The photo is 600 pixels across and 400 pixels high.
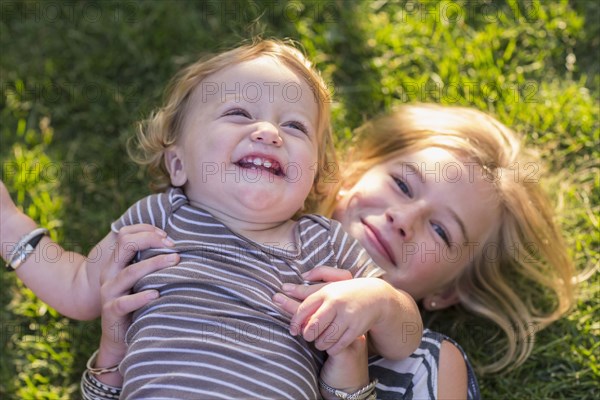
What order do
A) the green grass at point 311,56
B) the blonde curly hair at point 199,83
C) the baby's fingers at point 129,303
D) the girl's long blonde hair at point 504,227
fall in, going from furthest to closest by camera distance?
the green grass at point 311,56
the girl's long blonde hair at point 504,227
the blonde curly hair at point 199,83
the baby's fingers at point 129,303

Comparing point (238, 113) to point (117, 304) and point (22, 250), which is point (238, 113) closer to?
point (117, 304)

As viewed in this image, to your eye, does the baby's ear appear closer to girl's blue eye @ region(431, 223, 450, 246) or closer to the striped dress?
the striped dress

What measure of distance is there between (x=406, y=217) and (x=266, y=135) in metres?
0.55

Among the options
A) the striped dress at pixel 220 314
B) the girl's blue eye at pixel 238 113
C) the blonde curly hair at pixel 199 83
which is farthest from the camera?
the blonde curly hair at pixel 199 83

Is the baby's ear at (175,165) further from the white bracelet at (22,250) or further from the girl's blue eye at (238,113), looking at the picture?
the white bracelet at (22,250)

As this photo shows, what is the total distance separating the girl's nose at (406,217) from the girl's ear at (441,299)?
14.2 inches

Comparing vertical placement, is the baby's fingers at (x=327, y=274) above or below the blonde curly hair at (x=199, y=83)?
below

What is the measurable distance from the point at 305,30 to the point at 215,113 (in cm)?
112

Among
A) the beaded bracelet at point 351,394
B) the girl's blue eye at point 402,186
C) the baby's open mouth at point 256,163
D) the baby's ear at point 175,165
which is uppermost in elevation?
the baby's open mouth at point 256,163

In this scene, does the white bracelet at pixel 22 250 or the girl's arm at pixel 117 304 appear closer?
the girl's arm at pixel 117 304

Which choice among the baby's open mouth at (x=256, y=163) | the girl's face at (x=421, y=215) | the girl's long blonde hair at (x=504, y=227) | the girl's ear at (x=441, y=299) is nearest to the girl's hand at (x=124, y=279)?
the baby's open mouth at (x=256, y=163)

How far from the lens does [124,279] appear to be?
203 centimetres

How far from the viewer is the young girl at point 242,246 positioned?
189 cm

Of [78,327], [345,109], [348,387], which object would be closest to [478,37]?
[345,109]
